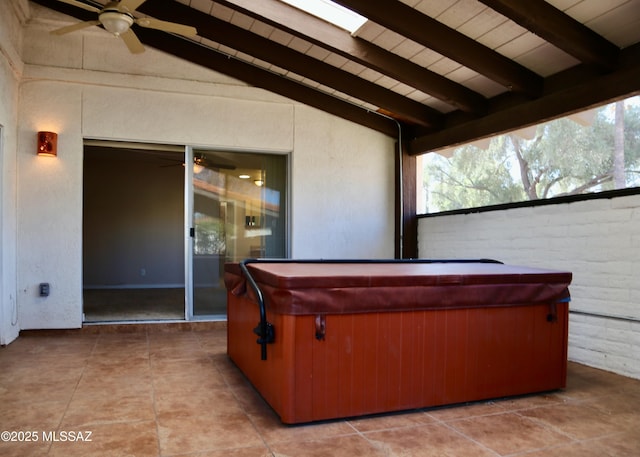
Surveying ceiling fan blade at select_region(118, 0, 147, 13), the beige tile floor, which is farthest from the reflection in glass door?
ceiling fan blade at select_region(118, 0, 147, 13)

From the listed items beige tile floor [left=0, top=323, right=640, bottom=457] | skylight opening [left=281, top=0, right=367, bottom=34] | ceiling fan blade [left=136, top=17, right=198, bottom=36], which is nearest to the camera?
beige tile floor [left=0, top=323, right=640, bottom=457]

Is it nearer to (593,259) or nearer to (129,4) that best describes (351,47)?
(129,4)

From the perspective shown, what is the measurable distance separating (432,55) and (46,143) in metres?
3.69

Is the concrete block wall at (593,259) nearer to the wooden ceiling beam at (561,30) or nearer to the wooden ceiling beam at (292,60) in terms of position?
the wooden ceiling beam at (561,30)

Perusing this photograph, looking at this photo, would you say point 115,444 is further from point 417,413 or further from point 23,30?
point 23,30

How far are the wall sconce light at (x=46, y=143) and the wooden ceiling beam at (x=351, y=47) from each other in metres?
2.11

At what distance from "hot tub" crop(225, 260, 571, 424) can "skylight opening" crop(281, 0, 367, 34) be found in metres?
2.27

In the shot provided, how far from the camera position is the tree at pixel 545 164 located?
19.5 ft

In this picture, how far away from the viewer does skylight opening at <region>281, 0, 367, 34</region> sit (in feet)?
12.1

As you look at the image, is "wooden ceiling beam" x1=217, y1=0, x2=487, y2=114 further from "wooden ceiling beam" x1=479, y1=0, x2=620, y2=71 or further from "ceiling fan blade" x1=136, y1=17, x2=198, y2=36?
"wooden ceiling beam" x1=479, y1=0, x2=620, y2=71

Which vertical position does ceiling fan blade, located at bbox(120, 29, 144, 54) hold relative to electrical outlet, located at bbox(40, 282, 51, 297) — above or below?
above

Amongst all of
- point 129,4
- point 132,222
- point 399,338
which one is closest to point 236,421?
point 399,338

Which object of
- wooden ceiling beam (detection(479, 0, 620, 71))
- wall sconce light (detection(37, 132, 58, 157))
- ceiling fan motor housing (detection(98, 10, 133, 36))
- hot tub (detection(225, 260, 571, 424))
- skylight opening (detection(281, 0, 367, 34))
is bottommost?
hot tub (detection(225, 260, 571, 424))

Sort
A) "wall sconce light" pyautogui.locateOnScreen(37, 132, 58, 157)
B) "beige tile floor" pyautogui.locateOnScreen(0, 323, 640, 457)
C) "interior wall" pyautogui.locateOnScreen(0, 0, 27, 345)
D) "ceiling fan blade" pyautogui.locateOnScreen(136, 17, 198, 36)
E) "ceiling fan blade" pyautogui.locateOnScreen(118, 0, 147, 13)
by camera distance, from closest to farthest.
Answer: "beige tile floor" pyautogui.locateOnScreen(0, 323, 640, 457) < "ceiling fan blade" pyautogui.locateOnScreen(118, 0, 147, 13) < "ceiling fan blade" pyautogui.locateOnScreen(136, 17, 198, 36) < "interior wall" pyautogui.locateOnScreen(0, 0, 27, 345) < "wall sconce light" pyautogui.locateOnScreen(37, 132, 58, 157)
